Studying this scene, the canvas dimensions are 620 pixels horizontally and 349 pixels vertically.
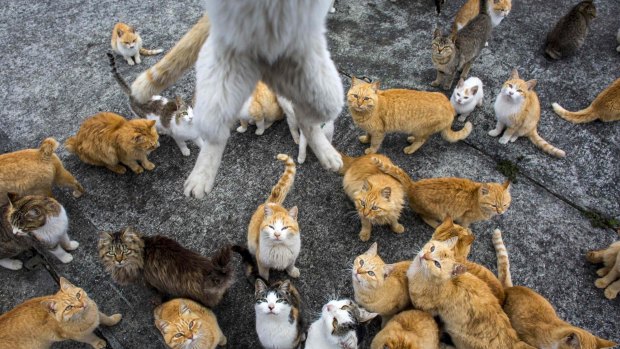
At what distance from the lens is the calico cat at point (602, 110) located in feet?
10.5

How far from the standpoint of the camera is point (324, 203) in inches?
120

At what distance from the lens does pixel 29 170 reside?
2.75 metres

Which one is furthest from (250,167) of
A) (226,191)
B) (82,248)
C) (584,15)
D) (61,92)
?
(584,15)

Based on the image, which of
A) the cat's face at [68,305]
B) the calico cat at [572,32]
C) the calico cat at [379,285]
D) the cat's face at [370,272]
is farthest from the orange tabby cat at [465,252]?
the calico cat at [572,32]

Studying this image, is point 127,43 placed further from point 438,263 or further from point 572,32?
point 572,32

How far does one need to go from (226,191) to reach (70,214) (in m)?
1.15

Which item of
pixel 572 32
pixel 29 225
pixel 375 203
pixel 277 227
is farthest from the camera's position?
pixel 572 32

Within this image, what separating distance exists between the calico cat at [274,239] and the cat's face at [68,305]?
3.20 ft

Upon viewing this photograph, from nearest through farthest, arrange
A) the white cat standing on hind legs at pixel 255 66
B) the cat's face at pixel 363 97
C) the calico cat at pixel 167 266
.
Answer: the white cat standing on hind legs at pixel 255 66 → the calico cat at pixel 167 266 → the cat's face at pixel 363 97

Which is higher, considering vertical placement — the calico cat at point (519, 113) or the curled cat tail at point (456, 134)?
the calico cat at point (519, 113)

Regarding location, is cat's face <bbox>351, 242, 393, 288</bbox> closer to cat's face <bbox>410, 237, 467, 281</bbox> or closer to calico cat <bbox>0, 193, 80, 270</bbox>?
cat's face <bbox>410, 237, 467, 281</bbox>

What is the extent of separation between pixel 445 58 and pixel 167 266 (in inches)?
106

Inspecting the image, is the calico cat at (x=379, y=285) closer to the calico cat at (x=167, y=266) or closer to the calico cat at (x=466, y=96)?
the calico cat at (x=167, y=266)

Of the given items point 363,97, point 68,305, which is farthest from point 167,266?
point 363,97
